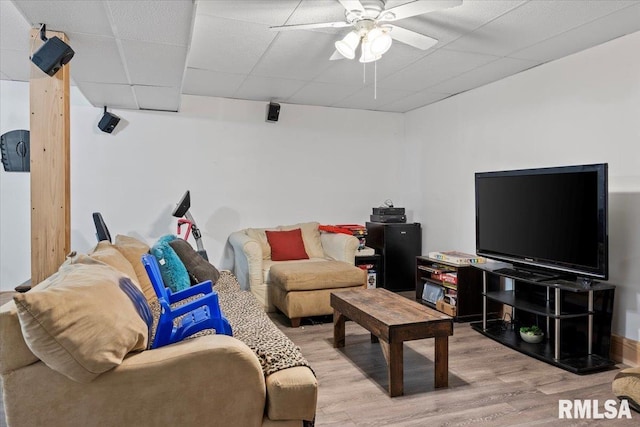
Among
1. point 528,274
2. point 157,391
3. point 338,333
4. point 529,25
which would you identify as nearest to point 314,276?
point 338,333

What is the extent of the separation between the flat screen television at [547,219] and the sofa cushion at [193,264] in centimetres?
242

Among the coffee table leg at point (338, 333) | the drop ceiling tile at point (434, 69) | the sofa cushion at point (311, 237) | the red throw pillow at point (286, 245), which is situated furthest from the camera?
the sofa cushion at point (311, 237)

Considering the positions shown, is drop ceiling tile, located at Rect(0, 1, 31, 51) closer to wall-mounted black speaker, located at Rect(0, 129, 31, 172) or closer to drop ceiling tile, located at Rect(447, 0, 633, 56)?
wall-mounted black speaker, located at Rect(0, 129, 31, 172)

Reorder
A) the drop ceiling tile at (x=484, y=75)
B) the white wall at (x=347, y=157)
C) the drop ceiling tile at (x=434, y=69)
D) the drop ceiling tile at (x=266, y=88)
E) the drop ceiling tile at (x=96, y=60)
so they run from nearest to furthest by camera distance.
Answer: the drop ceiling tile at (x=96, y=60)
the white wall at (x=347, y=157)
the drop ceiling tile at (x=434, y=69)
the drop ceiling tile at (x=484, y=75)
the drop ceiling tile at (x=266, y=88)

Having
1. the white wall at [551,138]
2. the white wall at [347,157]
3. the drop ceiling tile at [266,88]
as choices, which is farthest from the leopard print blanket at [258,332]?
the white wall at [551,138]

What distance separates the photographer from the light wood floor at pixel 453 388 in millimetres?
2301

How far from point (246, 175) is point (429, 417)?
11.7 feet

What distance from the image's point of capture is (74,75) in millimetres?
3439

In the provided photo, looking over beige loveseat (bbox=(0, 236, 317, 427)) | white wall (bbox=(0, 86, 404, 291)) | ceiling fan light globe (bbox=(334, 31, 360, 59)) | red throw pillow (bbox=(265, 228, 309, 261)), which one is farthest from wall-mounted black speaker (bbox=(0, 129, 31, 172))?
ceiling fan light globe (bbox=(334, 31, 360, 59))

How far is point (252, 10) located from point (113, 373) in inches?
86.4

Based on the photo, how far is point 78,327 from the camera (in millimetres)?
1400

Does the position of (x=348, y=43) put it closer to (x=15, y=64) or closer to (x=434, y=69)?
(x=434, y=69)

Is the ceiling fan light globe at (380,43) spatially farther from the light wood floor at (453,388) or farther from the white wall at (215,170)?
the white wall at (215,170)

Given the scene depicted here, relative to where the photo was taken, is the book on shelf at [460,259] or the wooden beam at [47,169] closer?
the wooden beam at [47,169]
